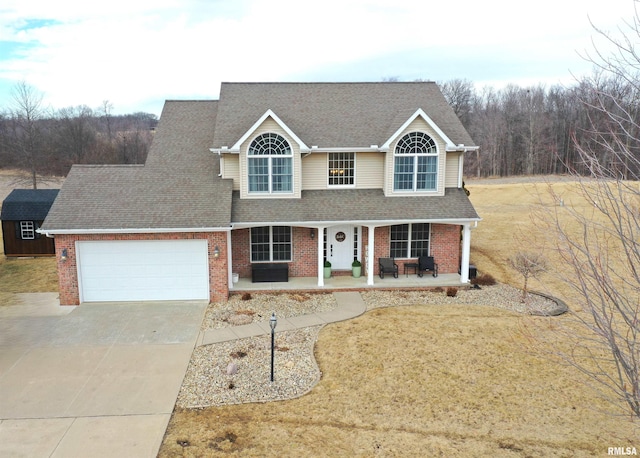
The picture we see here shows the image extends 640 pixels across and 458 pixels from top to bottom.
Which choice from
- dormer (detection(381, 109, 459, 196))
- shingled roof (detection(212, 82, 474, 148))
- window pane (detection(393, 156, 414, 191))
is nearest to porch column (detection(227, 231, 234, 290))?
shingled roof (detection(212, 82, 474, 148))

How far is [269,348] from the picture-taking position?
→ 11883mm

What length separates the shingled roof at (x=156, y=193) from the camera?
15.2 metres

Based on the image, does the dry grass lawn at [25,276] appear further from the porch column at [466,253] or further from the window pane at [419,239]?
the porch column at [466,253]

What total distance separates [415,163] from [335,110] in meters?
4.52

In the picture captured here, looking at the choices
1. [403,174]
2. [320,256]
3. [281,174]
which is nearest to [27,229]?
[281,174]

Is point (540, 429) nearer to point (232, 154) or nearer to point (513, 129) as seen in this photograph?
point (232, 154)

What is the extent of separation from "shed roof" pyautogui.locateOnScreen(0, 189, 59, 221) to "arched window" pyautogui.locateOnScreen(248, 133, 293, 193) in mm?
12493

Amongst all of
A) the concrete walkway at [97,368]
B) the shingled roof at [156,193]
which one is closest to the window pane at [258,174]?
the shingled roof at [156,193]

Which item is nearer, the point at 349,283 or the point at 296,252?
the point at 349,283

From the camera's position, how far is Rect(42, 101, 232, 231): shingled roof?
15.2 metres

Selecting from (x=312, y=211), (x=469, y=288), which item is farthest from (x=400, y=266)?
(x=312, y=211)

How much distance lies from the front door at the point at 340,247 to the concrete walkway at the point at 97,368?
2.34 meters

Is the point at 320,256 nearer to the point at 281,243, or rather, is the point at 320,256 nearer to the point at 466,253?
the point at 281,243

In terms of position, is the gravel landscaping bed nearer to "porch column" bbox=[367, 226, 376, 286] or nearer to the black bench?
"porch column" bbox=[367, 226, 376, 286]
